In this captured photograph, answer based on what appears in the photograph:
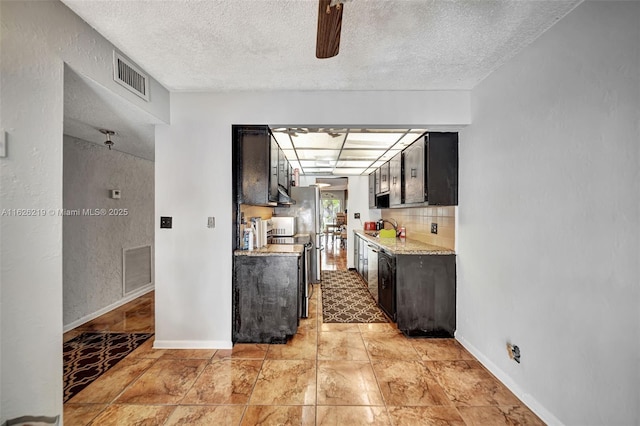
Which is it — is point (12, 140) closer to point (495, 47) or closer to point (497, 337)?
point (495, 47)

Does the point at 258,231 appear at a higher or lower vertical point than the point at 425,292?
higher

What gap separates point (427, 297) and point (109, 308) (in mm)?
3961

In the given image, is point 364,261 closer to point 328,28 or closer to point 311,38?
point 311,38

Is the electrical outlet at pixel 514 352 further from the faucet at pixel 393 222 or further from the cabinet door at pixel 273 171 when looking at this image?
the faucet at pixel 393 222

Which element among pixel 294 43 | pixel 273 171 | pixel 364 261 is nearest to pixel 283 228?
pixel 273 171

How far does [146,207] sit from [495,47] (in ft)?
15.5

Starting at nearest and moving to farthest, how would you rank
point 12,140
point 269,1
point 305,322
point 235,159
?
1. point 12,140
2. point 269,1
3. point 235,159
4. point 305,322

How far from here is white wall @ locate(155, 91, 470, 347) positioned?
8.11ft

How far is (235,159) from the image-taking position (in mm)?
2572

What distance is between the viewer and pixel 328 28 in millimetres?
1129

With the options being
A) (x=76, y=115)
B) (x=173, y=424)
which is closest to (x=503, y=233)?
(x=173, y=424)

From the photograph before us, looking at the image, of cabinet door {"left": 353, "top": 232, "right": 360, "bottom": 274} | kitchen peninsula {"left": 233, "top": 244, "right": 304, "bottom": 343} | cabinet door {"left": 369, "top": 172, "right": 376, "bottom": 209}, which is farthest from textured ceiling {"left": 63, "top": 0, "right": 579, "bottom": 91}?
cabinet door {"left": 353, "top": 232, "right": 360, "bottom": 274}

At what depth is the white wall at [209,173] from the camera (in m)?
2.47

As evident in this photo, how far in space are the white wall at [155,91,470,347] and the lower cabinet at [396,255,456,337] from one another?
4.73 feet
